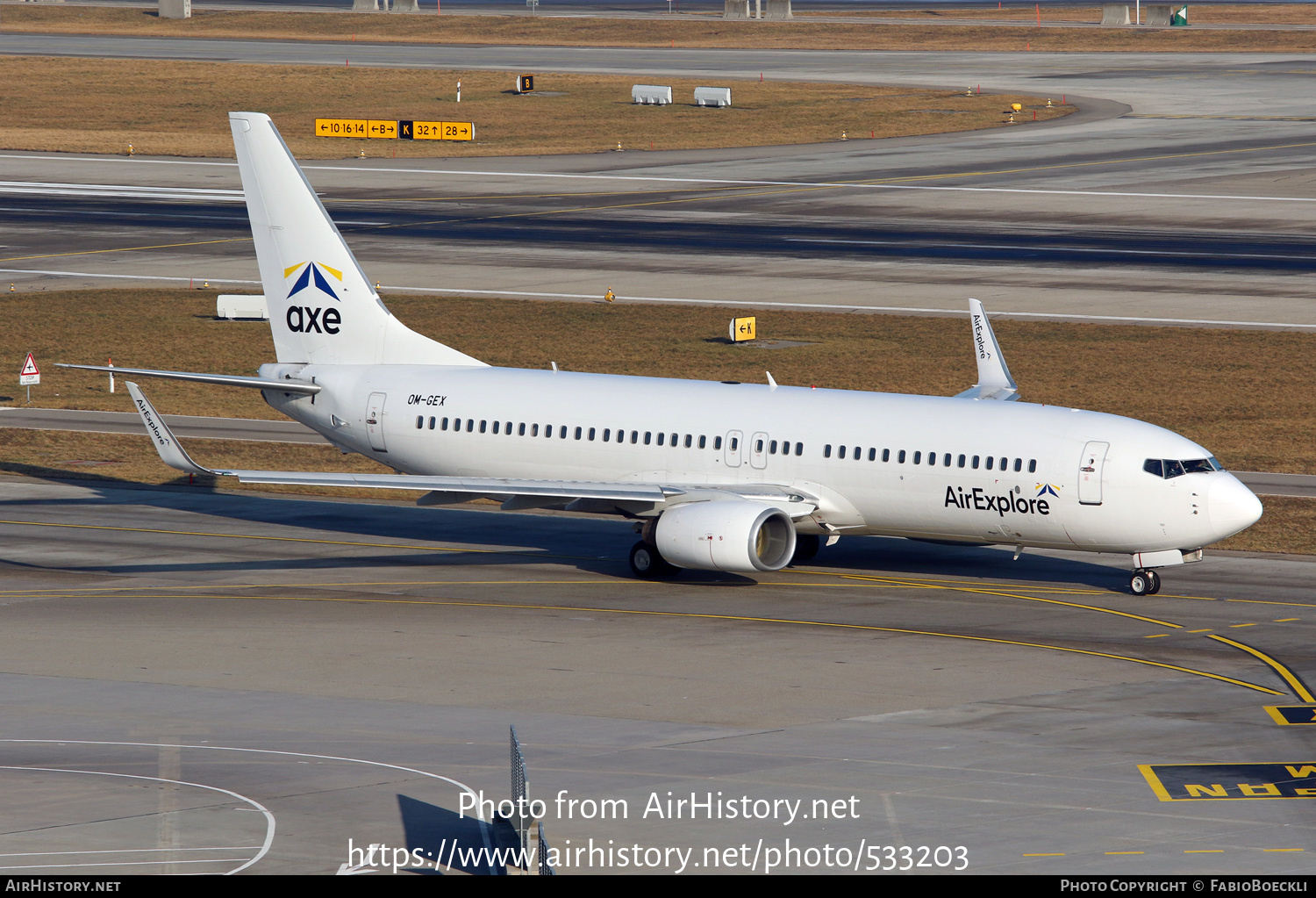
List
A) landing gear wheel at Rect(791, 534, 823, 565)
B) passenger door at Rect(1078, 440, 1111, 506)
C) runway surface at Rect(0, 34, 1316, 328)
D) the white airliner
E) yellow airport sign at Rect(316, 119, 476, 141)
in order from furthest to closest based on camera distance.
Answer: yellow airport sign at Rect(316, 119, 476, 141), runway surface at Rect(0, 34, 1316, 328), landing gear wheel at Rect(791, 534, 823, 565), the white airliner, passenger door at Rect(1078, 440, 1111, 506)

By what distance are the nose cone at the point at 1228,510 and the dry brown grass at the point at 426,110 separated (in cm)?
9622

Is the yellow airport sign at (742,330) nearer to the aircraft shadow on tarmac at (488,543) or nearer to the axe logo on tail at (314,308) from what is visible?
the aircraft shadow on tarmac at (488,543)

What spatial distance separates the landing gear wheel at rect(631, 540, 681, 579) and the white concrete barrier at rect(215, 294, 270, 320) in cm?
4009

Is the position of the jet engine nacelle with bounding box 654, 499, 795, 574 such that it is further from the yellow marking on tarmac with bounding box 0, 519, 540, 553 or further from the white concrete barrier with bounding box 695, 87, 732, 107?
the white concrete barrier with bounding box 695, 87, 732, 107

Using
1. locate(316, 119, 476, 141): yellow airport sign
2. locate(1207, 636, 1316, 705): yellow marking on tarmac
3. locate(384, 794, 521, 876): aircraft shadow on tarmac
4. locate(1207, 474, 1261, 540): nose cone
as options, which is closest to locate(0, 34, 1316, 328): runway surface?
locate(316, 119, 476, 141): yellow airport sign

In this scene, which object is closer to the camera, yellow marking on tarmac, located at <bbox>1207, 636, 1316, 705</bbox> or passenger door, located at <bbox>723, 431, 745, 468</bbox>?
yellow marking on tarmac, located at <bbox>1207, 636, 1316, 705</bbox>

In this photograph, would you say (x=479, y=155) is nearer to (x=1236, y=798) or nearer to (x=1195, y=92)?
(x=1195, y=92)

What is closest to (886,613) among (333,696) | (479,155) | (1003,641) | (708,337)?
(1003,641)

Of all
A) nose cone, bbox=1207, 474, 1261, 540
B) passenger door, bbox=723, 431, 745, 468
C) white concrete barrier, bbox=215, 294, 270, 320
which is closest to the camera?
nose cone, bbox=1207, 474, 1261, 540

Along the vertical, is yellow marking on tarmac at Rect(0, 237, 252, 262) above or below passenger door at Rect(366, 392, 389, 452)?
above

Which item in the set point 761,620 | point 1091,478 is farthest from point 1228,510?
point 761,620

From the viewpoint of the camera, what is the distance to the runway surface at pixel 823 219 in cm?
8638

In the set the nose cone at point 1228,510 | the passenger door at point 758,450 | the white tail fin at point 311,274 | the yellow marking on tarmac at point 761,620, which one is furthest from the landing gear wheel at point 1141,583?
Result: the white tail fin at point 311,274

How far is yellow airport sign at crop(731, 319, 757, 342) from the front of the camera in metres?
74.9
